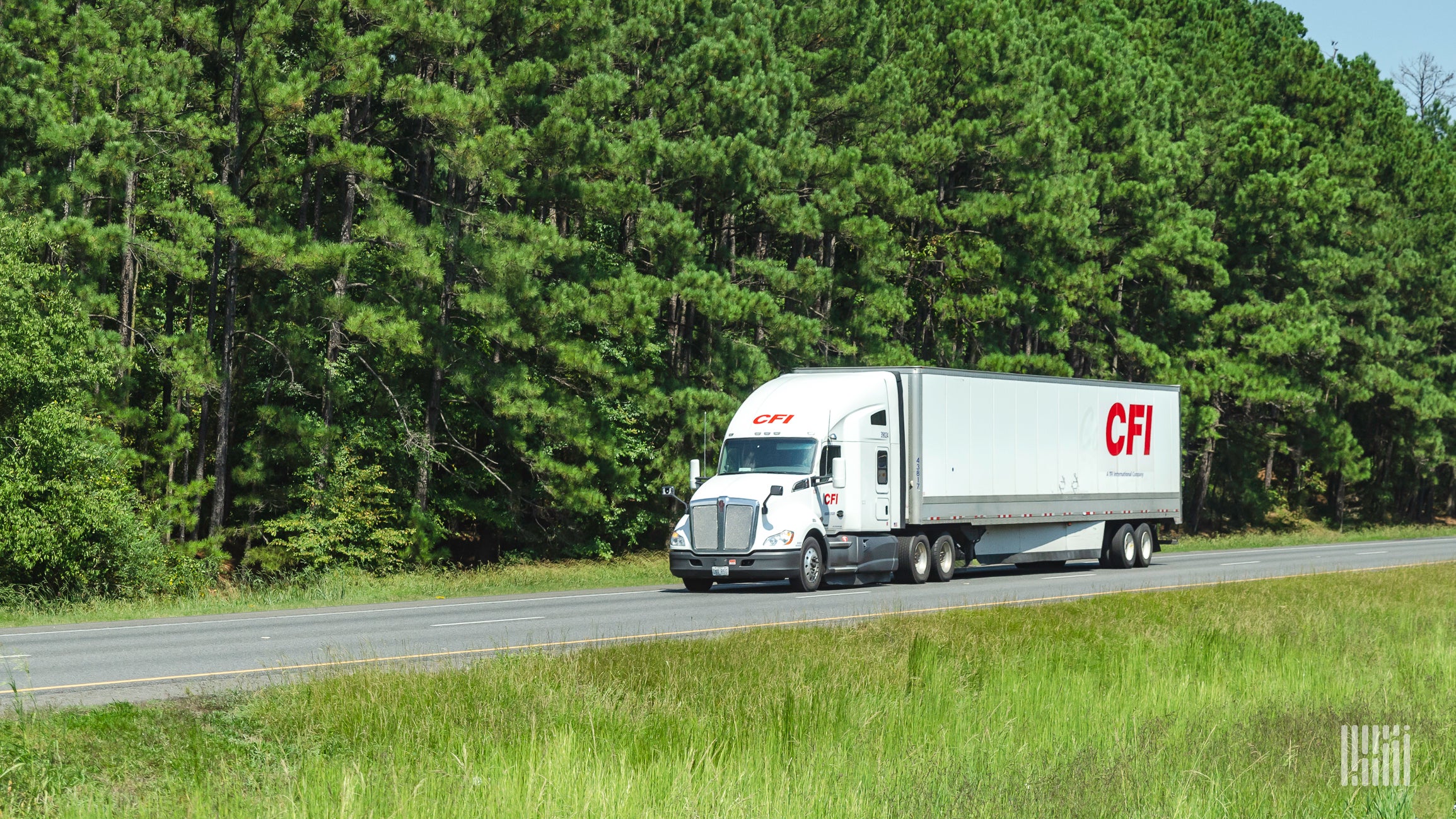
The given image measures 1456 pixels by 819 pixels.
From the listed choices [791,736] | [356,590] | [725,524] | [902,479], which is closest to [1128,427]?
[902,479]

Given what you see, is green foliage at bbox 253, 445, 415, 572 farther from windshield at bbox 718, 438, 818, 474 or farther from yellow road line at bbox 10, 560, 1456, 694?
yellow road line at bbox 10, 560, 1456, 694

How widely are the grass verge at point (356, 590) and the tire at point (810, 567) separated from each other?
4.70m

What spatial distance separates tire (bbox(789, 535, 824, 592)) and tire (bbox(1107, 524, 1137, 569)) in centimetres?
999

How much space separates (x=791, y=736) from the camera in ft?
29.5

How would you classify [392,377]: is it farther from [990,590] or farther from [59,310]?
[990,590]

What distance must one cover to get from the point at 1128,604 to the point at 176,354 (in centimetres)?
2228

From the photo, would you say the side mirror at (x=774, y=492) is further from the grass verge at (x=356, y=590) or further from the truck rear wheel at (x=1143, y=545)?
the truck rear wheel at (x=1143, y=545)

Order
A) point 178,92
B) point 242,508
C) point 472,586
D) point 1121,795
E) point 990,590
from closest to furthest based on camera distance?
1. point 1121,795
2. point 990,590
3. point 472,586
4. point 178,92
5. point 242,508

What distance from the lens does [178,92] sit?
102 ft

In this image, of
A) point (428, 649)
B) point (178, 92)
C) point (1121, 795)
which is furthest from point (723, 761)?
point (178, 92)

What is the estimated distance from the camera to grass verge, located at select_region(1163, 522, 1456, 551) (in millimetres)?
49156

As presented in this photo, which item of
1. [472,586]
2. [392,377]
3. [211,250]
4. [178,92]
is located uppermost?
[178,92]

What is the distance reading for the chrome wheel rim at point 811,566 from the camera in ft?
81.0

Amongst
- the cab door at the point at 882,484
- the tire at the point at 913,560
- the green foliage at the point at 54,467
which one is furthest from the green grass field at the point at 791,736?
Result: the green foliage at the point at 54,467
